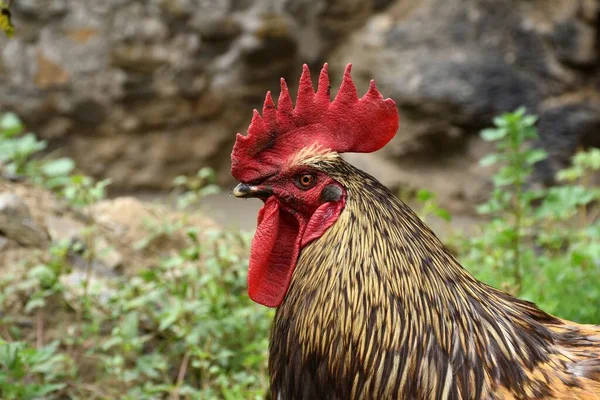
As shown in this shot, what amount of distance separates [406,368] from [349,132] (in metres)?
0.77

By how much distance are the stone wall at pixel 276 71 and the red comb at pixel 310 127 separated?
4.52 m

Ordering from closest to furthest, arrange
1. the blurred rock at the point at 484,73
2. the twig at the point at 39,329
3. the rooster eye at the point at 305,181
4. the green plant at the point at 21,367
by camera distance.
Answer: the rooster eye at the point at 305,181 < the green plant at the point at 21,367 < the twig at the point at 39,329 < the blurred rock at the point at 484,73

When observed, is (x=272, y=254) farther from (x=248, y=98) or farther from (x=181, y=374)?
(x=248, y=98)

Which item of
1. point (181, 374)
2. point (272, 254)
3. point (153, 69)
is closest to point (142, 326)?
point (181, 374)

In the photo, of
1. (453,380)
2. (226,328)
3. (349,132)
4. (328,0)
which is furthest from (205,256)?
(328,0)

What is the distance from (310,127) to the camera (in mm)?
2326

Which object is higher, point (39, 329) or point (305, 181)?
point (305, 181)

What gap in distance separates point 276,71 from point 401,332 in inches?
219

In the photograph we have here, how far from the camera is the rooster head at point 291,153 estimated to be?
227cm

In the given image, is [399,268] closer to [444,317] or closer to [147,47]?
[444,317]

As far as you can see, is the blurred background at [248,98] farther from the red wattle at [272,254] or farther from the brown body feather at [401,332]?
the brown body feather at [401,332]

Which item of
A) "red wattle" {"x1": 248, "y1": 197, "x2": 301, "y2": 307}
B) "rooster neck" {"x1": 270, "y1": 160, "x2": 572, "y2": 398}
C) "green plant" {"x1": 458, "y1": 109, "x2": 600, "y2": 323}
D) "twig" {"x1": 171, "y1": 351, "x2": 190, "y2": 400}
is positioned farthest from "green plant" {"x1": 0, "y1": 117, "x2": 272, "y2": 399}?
"green plant" {"x1": 458, "y1": 109, "x2": 600, "y2": 323}

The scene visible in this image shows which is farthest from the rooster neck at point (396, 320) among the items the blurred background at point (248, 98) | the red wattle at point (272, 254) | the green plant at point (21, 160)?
the green plant at point (21, 160)

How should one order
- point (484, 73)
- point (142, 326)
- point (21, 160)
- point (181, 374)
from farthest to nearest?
1. point (484, 73)
2. point (21, 160)
3. point (142, 326)
4. point (181, 374)
